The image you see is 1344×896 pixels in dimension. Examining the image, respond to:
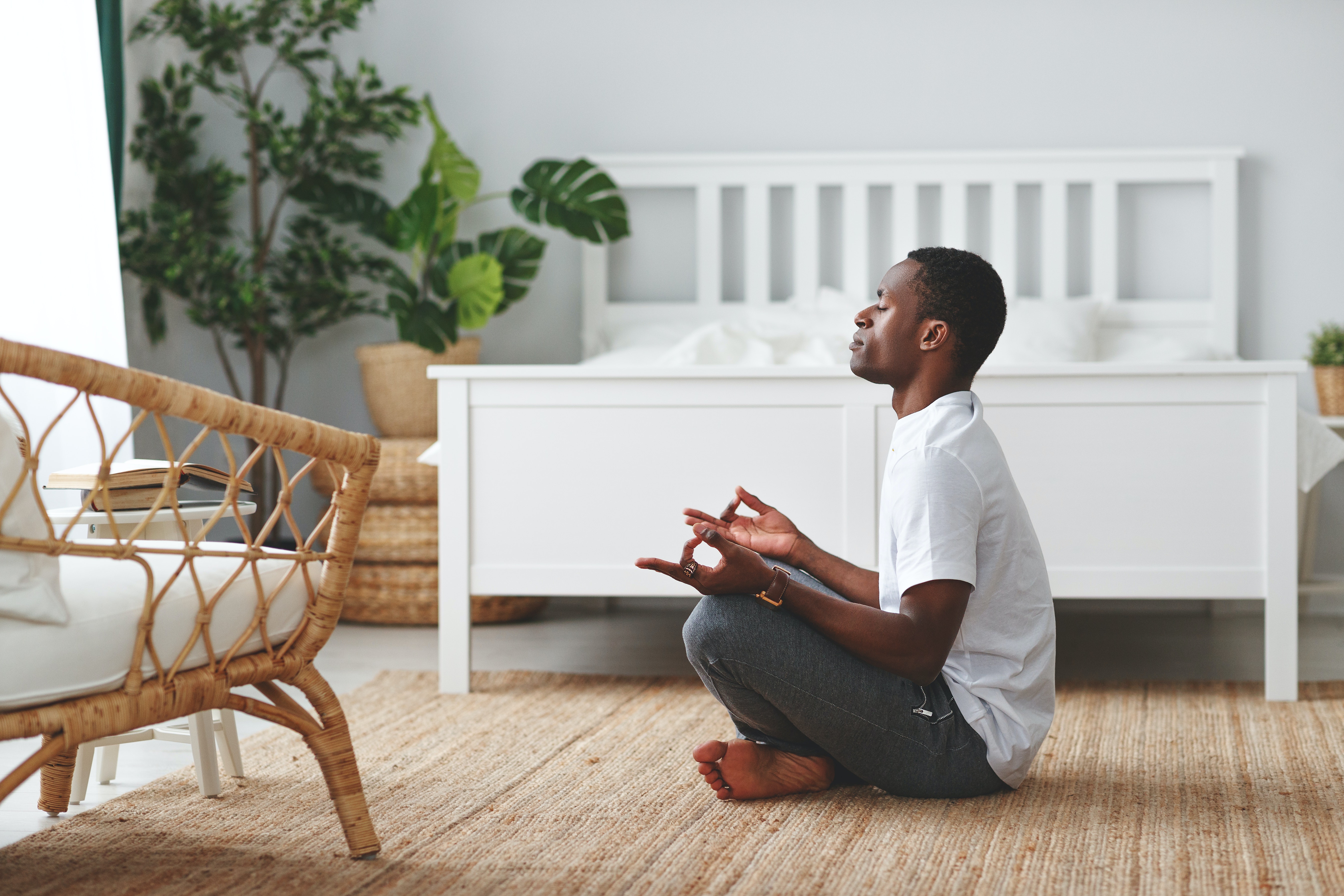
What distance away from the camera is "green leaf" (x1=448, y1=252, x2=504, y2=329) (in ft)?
10.3

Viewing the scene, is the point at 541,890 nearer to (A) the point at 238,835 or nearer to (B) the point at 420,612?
(A) the point at 238,835

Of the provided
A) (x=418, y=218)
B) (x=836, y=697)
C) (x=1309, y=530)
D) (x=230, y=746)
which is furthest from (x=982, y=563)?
(x=418, y=218)

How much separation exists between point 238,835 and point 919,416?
0.94 metres

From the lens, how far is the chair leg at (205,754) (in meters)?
1.48

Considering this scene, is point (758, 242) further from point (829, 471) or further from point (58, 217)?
point (58, 217)

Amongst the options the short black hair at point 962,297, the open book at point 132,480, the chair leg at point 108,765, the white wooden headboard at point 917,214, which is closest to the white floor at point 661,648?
the chair leg at point 108,765

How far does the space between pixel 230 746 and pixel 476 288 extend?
180 cm

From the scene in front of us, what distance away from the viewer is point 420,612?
2.94 metres

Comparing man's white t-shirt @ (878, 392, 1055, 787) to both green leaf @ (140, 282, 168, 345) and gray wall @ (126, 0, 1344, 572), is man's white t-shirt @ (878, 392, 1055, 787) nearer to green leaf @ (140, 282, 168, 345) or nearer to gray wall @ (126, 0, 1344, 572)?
gray wall @ (126, 0, 1344, 572)

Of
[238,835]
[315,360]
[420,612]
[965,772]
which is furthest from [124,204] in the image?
[965,772]

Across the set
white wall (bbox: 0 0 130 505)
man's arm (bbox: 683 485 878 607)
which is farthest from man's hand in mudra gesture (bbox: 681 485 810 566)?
white wall (bbox: 0 0 130 505)

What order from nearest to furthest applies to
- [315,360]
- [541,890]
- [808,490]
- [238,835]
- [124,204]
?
[541,890]
[238,835]
[808,490]
[124,204]
[315,360]

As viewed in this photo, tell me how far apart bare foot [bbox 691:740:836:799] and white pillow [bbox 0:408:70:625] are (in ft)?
2.45

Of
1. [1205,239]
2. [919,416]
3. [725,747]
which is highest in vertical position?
[1205,239]
